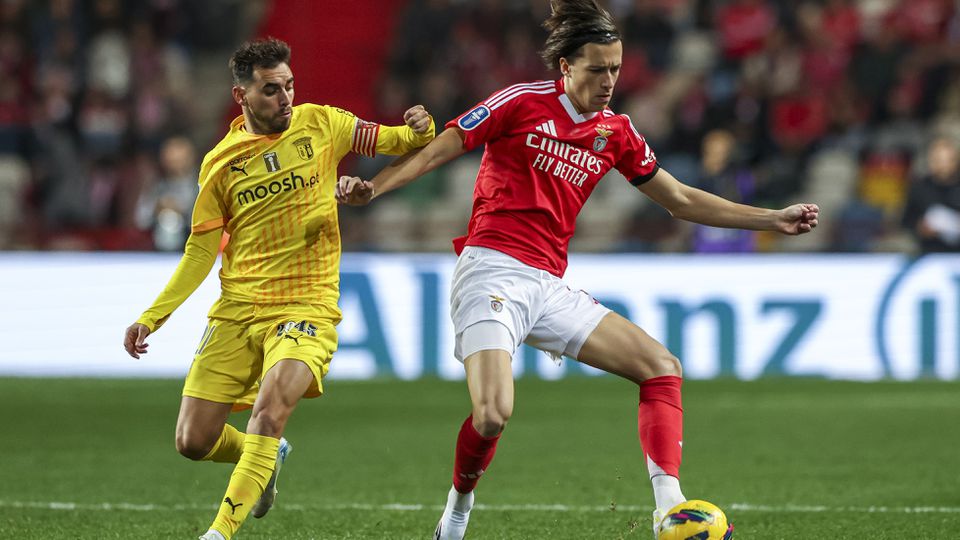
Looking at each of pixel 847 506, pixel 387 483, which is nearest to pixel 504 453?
pixel 387 483

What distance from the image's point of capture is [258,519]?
632cm

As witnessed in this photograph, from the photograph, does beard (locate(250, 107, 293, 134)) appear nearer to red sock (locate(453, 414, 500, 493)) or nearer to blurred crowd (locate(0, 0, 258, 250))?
red sock (locate(453, 414, 500, 493))

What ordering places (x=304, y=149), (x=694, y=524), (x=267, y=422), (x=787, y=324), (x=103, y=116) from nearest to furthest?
(x=694, y=524)
(x=267, y=422)
(x=304, y=149)
(x=787, y=324)
(x=103, y=116)

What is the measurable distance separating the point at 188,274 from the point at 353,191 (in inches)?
39.2

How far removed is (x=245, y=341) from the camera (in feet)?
18.8

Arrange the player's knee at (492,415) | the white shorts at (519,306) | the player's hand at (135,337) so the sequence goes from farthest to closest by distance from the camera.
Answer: the player's hand at (135,337), the white shorts at (519,306), the player's knee at (492,415)

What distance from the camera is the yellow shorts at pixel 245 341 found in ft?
18.4

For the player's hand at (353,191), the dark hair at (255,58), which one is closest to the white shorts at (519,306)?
the player's hand at (353,191)

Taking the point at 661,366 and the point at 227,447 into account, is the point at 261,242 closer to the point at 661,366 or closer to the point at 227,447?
the point at 227,447

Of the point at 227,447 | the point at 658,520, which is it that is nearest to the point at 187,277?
the point at 227,447

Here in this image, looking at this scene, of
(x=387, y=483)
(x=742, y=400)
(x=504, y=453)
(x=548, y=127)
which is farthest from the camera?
(x=742, y=400)

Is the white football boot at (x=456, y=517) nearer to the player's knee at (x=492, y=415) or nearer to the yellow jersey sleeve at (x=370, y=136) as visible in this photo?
the player's knee at (x=492, y=415)

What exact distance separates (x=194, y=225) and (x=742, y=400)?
635 cm

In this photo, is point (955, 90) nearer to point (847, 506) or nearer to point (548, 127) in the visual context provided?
point (847, 506)
